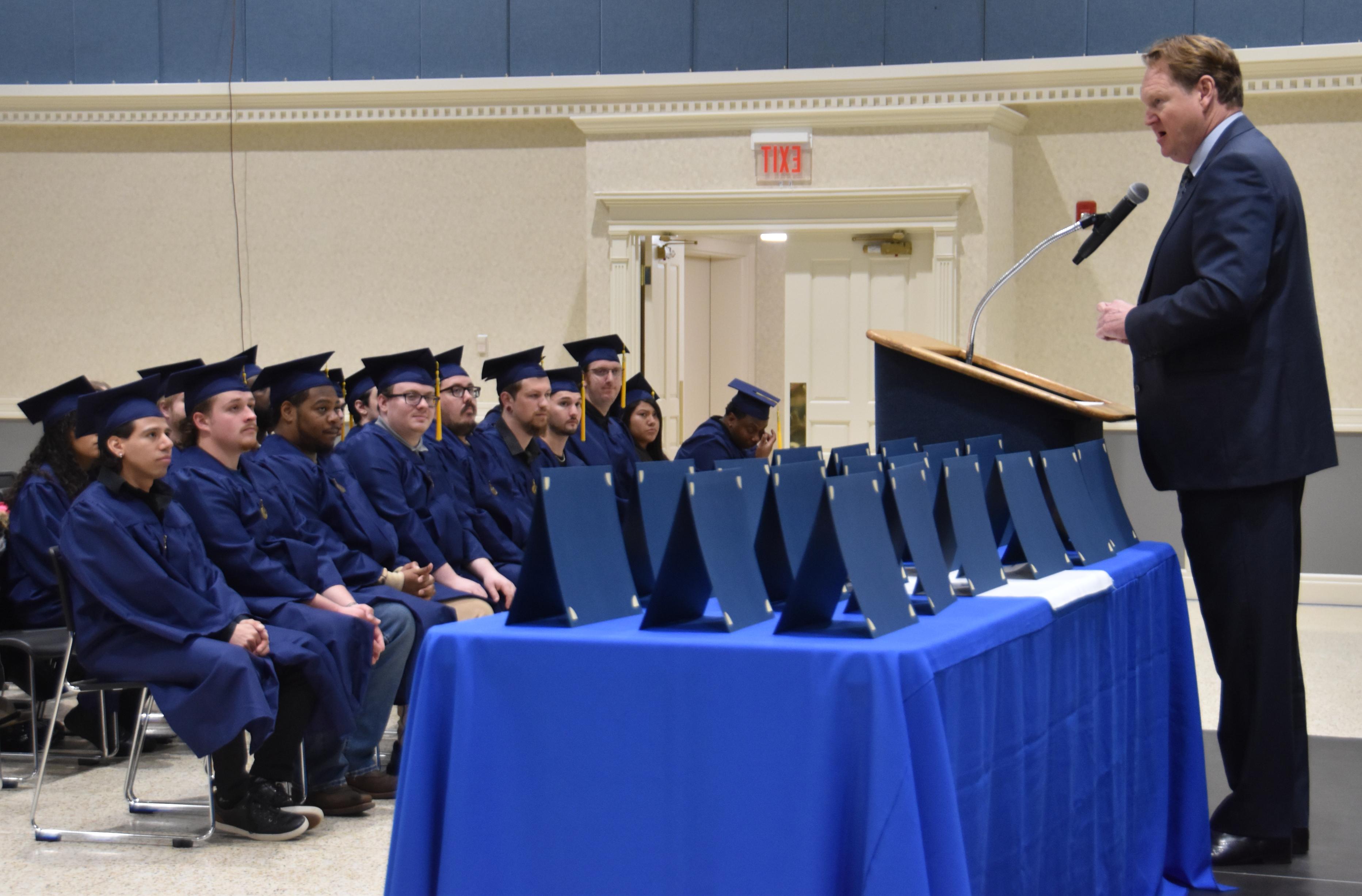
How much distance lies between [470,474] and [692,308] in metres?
6.64

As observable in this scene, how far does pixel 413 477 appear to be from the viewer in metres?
4.84

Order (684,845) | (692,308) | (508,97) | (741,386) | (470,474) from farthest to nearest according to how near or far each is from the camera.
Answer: (692,308)
(508,97)
(741,386)
(470,474)
(684,845)

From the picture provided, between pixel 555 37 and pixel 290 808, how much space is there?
6.40 metres

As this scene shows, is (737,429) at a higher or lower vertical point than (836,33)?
lower

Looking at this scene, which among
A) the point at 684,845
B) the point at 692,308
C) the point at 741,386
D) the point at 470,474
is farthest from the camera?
the point at 692,308

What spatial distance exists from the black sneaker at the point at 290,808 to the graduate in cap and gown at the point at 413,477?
1114 mm

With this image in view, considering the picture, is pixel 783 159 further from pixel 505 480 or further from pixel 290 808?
pixel 290 808

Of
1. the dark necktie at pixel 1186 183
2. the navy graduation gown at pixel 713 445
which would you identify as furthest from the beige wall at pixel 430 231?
the dark necktie at pixel 1186 183

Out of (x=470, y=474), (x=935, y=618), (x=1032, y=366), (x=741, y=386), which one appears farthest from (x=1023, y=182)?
(x=935, y=618)

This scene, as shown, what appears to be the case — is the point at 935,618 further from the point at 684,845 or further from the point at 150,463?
the point at 150,463

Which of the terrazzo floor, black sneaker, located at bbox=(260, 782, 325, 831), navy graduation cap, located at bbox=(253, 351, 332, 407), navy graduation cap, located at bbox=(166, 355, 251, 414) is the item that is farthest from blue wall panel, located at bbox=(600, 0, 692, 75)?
black sneaker, located at bbox=(260, 782, 325, 831)

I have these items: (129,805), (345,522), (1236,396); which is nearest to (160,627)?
(129,805)

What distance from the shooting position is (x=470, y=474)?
519cm

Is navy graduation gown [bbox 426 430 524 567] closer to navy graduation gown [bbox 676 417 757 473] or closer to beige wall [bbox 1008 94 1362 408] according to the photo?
navy graduation gown [bbox 676 417 757 473]
